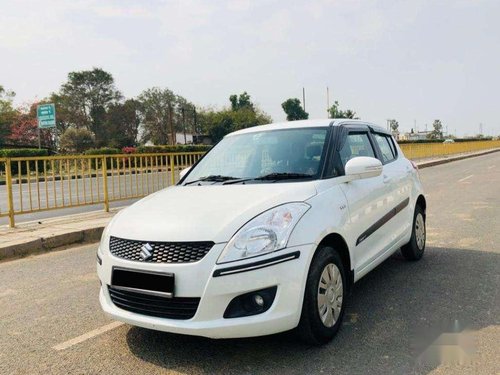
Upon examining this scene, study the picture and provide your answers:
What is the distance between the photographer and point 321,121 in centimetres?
428

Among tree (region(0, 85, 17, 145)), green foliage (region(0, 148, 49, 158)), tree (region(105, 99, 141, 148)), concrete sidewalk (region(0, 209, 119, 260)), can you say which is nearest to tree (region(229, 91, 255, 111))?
tree (region(105, 99, 141, 148))

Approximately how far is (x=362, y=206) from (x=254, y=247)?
1353mm

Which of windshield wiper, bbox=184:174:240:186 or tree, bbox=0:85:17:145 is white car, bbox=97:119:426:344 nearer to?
windshield wiper, bbox=184:174:240:186

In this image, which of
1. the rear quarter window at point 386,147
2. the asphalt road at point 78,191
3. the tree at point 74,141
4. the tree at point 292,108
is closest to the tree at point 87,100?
the tree at point 74,141

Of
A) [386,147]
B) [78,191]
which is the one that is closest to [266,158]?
[386,147]

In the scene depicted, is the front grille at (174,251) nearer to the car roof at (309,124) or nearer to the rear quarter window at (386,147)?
the car roof at (309,124)

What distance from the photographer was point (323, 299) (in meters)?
3.12

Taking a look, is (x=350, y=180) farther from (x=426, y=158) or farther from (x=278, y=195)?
(x=426, y=158)

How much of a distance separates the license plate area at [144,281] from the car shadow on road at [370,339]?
0.51 m

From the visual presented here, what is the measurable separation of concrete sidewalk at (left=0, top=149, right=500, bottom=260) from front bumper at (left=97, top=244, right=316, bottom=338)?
4.53 m

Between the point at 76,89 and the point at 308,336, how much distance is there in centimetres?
8294

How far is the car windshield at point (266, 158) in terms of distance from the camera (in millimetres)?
3740

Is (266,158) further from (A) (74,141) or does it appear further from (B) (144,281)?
(A) (74,141)

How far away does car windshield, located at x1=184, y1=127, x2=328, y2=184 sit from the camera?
3.74m
